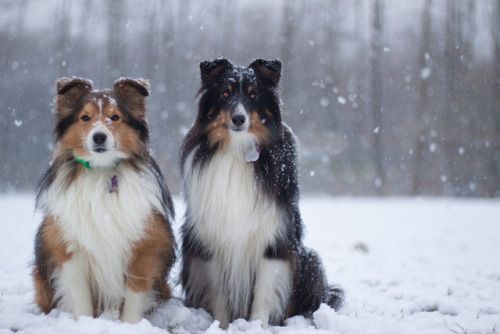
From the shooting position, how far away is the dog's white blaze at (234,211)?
345 cm

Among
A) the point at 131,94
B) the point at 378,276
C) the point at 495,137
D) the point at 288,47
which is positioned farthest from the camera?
the point at 288,47

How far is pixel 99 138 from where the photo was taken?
10.0ft

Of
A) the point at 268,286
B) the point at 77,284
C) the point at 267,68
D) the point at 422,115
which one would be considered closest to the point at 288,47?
the point at 422,115

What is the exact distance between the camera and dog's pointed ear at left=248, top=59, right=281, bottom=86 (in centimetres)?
363

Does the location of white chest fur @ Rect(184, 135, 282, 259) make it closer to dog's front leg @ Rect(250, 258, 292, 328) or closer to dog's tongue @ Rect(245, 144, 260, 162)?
dog's tongue @ Rect(245, 144, 260, 162)

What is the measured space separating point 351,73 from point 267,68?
13961 mm

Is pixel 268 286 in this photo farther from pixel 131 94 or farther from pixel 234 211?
pixel 131 94

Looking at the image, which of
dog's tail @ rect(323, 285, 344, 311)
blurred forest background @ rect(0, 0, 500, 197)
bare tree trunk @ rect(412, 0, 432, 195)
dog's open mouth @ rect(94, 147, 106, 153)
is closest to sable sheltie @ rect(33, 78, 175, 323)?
dog's open mouth @ rect(94, 147, 106, 153)

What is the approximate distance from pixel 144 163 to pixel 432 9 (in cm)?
1711

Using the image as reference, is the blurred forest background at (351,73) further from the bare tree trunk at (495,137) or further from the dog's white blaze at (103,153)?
the dog's white blaze at (103,153)

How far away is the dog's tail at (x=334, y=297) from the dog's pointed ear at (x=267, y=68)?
2.06m

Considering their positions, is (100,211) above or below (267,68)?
below

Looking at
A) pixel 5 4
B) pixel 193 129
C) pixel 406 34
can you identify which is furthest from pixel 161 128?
pixel 193 129

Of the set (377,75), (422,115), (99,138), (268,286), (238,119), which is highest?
(377,75)
